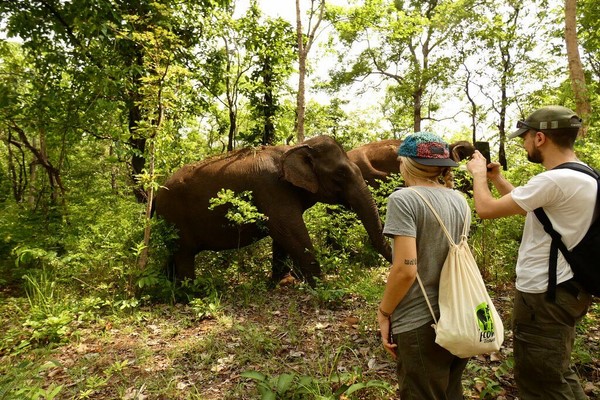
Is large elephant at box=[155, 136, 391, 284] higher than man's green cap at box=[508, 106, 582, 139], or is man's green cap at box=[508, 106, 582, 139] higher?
man's green cap at box=[508, 106, 582, 139]

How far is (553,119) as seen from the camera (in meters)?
2.38

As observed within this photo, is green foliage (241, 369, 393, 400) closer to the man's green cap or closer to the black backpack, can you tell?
the black backpack

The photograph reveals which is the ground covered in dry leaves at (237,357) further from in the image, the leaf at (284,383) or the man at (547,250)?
the man at (547,250)

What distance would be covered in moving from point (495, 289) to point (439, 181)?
14.1 feet

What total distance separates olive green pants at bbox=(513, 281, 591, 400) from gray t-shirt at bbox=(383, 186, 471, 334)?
2.38 ft

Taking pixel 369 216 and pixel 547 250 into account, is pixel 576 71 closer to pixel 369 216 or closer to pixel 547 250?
pixel 369 216

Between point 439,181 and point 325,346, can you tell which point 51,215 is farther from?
point 439,181

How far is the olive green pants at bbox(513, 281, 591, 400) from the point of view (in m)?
2.31

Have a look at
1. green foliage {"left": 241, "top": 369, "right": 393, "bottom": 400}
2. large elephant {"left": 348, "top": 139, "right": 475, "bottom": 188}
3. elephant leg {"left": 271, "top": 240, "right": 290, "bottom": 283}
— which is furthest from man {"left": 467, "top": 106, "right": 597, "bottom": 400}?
large elephant {"left": 348, "top": 139, "right": 475, "bottom": 188}

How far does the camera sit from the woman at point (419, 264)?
Result: 80.3 inches

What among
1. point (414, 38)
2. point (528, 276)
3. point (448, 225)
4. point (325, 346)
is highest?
point (414, 38)

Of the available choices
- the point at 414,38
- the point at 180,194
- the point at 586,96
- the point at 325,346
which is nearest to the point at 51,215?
the point at 180,194

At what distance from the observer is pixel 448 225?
85.8 inches

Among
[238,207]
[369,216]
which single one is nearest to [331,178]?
[369,216]
